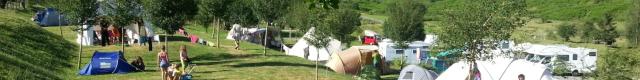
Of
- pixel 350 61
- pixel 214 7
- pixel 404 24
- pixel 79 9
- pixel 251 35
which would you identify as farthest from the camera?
pixel 404 24

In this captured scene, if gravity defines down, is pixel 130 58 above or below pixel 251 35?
below

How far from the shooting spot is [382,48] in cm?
4044

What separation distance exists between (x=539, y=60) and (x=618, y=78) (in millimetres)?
17349

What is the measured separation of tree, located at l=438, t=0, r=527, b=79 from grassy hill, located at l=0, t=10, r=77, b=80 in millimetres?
9066

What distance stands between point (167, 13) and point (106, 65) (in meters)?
4.20

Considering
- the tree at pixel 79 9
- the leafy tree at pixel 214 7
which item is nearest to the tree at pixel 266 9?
the leafy tree at pixel 214 7

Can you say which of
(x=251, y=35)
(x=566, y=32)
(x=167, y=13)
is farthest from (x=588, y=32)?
(x=167, y=13)

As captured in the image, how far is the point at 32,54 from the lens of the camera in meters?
21.6

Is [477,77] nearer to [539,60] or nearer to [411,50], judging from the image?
[539,60]

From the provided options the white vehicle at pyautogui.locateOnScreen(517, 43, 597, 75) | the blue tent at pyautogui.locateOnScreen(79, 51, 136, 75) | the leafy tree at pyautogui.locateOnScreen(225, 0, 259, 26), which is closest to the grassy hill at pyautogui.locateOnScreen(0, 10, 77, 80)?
the blue tent at pyautogui.locateOnScreen(79, 51, 136, 75)

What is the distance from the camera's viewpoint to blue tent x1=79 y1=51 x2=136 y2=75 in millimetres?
21094

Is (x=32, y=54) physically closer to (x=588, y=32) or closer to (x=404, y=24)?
(x=404, y=24)

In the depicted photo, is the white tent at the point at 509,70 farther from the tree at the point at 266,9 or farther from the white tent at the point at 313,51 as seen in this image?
the tree at the point at 266,9

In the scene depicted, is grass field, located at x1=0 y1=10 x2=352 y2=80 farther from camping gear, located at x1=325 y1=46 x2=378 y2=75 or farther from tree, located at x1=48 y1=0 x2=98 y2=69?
tree, located at x1=48 y1=0 x2=98 y2=69
